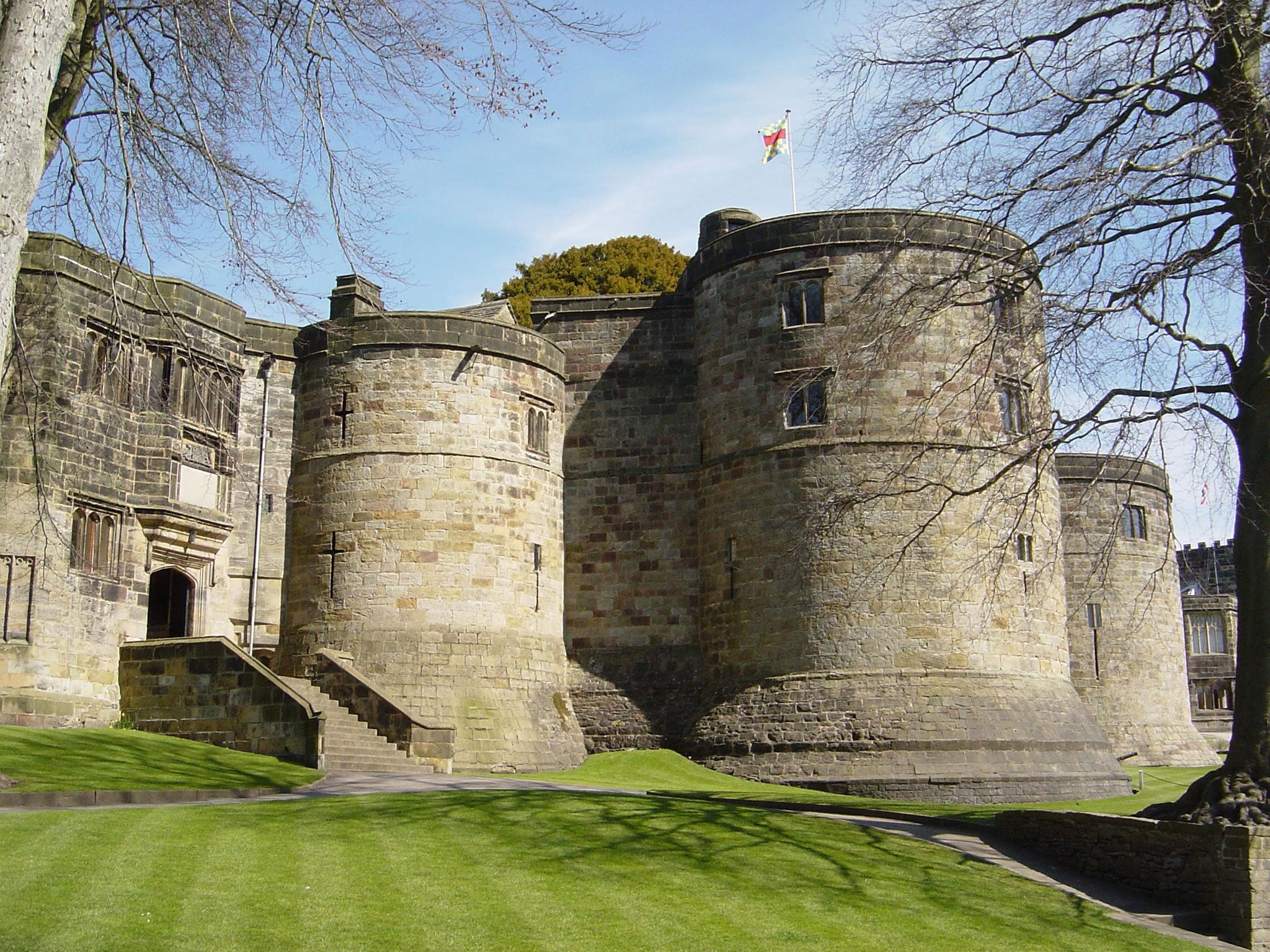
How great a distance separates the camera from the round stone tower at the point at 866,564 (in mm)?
25531

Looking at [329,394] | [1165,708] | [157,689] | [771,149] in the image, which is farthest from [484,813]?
[1165,708]

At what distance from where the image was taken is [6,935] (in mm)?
9547

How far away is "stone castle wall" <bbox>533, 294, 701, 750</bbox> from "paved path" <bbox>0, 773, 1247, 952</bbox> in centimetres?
692

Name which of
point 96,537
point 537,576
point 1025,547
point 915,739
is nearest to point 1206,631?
point 1025,547

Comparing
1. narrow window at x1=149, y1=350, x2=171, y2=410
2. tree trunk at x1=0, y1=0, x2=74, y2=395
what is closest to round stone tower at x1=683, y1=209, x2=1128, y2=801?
narrow window at x1=149, y1=350, x2=171, y2=410

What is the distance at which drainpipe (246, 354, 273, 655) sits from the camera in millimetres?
27141

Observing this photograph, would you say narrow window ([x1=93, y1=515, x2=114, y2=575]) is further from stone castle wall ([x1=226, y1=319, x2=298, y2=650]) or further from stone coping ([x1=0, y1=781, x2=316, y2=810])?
stone coping ([x1=0, y1=781, x2=316, y2=810])

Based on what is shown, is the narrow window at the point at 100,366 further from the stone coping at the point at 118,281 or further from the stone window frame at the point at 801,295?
the stone window frame at the point at 801,295

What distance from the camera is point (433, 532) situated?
27000 millimetres

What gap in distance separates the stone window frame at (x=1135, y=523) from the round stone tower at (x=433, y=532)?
59.9 feet

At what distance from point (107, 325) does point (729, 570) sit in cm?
1302

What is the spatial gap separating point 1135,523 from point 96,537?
2797cm

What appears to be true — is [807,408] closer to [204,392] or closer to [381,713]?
[381,713]

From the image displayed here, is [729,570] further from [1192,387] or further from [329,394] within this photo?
[1192,387]
